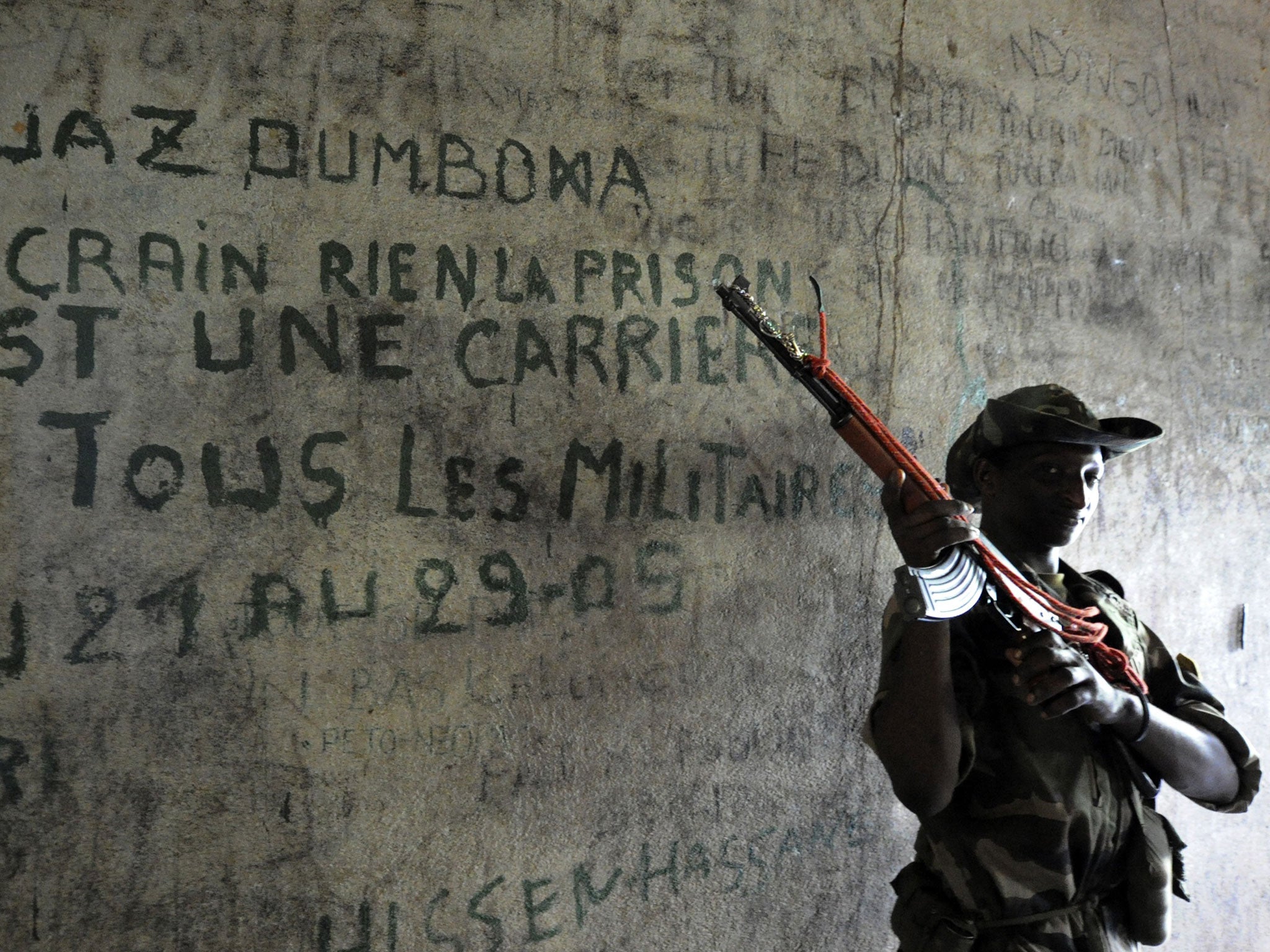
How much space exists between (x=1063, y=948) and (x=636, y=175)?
75.7 inches

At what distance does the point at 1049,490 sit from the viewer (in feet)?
6.52

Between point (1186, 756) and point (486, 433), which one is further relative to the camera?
point (486, 433)

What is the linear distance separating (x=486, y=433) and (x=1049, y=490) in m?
1.22

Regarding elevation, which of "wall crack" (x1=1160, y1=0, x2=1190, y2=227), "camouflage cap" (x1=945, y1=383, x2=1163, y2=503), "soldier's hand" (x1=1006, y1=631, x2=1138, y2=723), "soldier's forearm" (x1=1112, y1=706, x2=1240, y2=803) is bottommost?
"soldier's forearm" (x1=1112, y1=706, x2=1240, y2=803)

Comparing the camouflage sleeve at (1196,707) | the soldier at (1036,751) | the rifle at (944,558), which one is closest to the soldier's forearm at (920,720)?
the soldier at (1036,751)

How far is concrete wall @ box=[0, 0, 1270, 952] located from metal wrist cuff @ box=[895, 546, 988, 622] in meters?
0.89

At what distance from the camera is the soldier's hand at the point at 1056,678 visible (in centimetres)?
172

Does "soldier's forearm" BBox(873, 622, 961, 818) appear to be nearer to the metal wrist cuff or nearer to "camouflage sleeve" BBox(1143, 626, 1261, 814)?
the metal wrist cuff

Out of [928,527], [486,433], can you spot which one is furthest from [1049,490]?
[486,433]

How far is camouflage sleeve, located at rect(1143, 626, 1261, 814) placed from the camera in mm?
2078

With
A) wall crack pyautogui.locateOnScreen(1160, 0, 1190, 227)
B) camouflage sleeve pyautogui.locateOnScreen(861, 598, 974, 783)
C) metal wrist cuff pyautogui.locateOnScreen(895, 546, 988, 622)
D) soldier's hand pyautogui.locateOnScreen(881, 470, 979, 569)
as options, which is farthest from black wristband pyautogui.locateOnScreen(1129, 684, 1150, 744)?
wall crack pyautogui.locateOnScreen(1160, 0, 1190, 227)

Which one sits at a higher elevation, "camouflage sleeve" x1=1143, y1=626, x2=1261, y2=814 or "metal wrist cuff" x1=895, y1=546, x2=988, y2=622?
"metal wrist cuff" x1=895, y1=546, x2=988, y2=622

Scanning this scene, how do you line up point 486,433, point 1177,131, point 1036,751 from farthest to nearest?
point 1177,131 → point 486,433 → point 1036,751

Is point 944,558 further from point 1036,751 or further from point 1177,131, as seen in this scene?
point 1177,131
